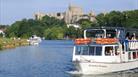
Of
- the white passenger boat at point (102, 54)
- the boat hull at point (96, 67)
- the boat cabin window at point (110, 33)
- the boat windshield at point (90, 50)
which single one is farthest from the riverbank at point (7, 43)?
the boat hull at point (96, 67)

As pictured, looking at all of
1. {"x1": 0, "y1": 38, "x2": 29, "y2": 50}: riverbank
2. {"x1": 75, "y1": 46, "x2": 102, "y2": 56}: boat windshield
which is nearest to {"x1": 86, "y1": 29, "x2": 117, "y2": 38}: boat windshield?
{"x1": 75, "y1": 46, "x2": 102, "y2": 56}: boat windshield

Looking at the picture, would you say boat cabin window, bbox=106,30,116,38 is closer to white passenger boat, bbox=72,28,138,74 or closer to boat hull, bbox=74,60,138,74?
white passenger boat, bbox=72,28,138,74

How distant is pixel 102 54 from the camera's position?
161ft

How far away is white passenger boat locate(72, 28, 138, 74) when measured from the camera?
Answer: 48.5 metres

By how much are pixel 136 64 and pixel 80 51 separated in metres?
9.01

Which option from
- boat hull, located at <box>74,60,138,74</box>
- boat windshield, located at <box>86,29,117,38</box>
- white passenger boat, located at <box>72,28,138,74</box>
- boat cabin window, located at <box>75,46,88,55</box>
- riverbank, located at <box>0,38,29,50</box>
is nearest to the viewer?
boat hull, located at <box>74,60,138,74</box>

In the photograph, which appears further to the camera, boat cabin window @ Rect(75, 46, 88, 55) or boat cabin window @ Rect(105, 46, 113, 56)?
boat cabin window @ Rect(105, 46, 113, 56)

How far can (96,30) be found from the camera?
52906 millimetres

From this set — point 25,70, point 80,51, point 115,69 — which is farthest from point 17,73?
point 115,69

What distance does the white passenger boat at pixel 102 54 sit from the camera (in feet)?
159

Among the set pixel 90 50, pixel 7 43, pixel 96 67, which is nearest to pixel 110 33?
pixel 90 50

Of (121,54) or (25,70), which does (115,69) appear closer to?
(121,54)

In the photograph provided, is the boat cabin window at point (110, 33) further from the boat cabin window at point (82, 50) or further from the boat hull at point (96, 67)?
the boat hull at point (96, 67)

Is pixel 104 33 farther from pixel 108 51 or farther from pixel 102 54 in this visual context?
pixel 102 54
